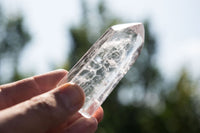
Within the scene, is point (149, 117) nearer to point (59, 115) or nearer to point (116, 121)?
point (116, 121)

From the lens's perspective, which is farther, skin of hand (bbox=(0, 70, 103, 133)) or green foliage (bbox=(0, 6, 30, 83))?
green foliage (bbox=(0, 6, 30, 83))

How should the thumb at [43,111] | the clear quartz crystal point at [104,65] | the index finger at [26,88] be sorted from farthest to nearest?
1. the index finger at [26,88]
2. the clear quartz crystal point at [104,65]
3. the thumb at [43,111]

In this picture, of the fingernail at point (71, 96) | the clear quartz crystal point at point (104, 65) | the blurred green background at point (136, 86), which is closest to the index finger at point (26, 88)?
the clear quartz crystal point at point (104, 65)

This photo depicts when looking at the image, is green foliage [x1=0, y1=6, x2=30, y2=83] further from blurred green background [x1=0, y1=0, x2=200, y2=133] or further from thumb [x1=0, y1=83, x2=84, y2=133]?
thumb [x1=0, y1=83, x2=84, y2=133]

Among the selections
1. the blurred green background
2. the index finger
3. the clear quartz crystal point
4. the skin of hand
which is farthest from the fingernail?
the blurred green background

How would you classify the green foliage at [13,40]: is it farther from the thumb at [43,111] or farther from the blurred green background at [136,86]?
the thumb at [43,111]
